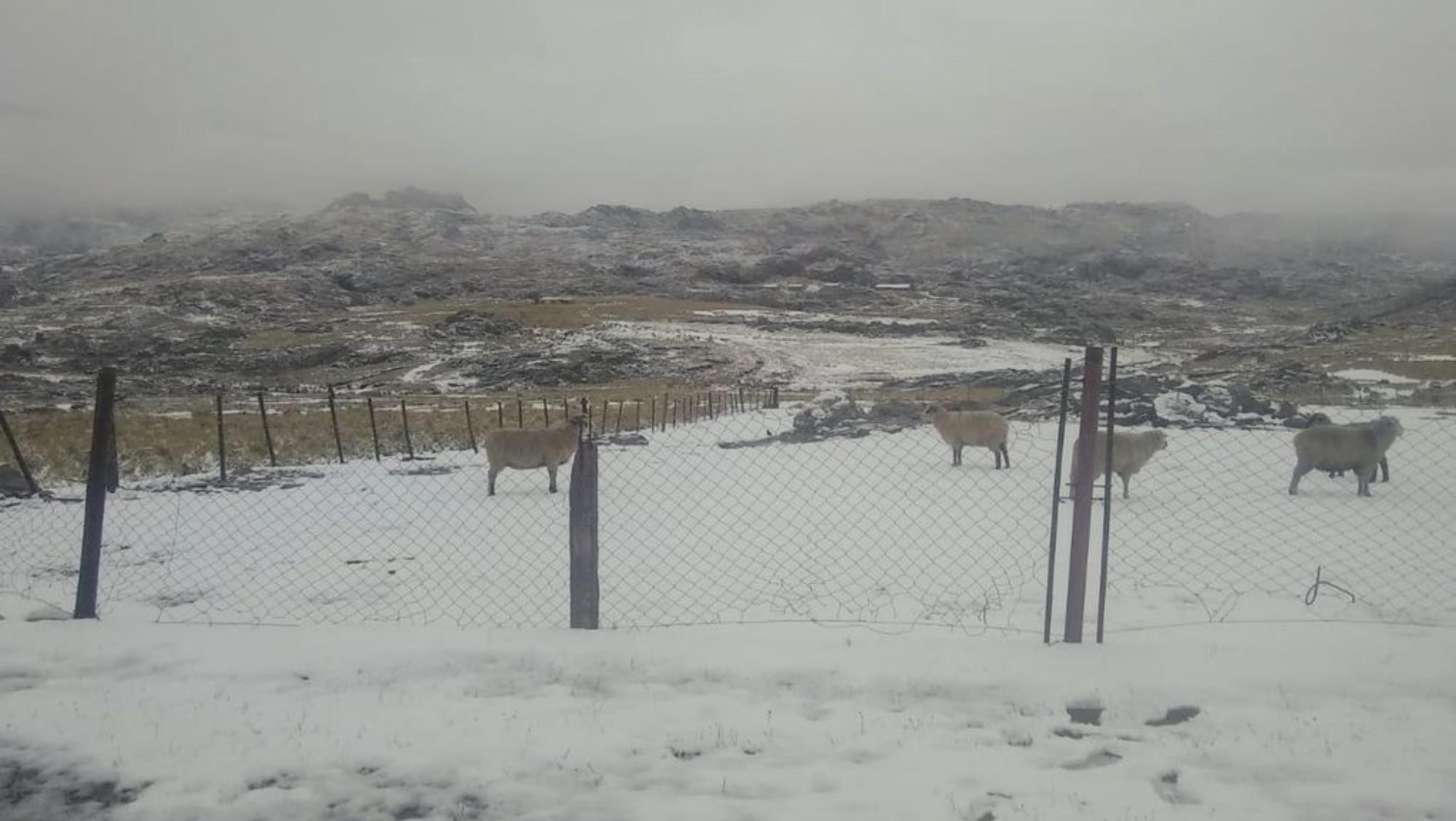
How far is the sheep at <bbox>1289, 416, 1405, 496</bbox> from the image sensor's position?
1369 cm

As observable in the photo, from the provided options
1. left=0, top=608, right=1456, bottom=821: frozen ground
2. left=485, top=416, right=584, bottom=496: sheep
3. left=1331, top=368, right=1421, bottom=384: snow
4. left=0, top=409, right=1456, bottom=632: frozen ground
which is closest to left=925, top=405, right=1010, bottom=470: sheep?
left=0, top=409, right=1456, bottom=632: frozen ground

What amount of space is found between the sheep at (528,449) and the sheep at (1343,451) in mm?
11190

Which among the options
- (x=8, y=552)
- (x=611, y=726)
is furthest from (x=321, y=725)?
(x=8, y=552)

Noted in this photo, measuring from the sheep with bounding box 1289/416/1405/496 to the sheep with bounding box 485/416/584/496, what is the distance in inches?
441

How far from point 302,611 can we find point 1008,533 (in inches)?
320

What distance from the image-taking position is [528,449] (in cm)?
1574

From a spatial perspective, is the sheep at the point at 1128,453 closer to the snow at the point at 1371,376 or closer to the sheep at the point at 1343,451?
the sheep at the point at 1343,451

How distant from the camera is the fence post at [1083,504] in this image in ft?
21.3

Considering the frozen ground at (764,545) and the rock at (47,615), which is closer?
the rock at (47,615)

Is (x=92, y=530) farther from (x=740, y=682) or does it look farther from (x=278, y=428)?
(x=278, y=428)

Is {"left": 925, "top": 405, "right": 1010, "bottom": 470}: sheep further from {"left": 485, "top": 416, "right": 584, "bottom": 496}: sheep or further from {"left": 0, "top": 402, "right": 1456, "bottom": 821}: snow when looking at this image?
{"left": 485, "top": 416, "right": 584, "bottom": 496}: sheep

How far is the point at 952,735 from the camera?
17.7 feet

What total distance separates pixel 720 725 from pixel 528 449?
1076 centimetres

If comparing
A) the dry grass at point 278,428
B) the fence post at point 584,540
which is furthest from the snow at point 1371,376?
the fence post at point 584,540
